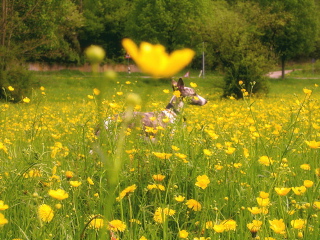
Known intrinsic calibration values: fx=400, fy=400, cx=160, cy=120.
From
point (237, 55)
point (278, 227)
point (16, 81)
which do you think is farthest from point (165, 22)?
point (278, 227)

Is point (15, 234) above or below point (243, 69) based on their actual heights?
above

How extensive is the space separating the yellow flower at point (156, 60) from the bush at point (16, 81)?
11.4 m

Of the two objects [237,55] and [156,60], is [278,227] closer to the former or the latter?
[156,60]

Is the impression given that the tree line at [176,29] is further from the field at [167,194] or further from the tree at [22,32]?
the field at [167,194]

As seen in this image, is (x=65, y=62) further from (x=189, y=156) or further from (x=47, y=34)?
(x=189, y=156)

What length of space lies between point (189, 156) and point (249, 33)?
582 inches

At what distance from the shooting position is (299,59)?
1806 inches

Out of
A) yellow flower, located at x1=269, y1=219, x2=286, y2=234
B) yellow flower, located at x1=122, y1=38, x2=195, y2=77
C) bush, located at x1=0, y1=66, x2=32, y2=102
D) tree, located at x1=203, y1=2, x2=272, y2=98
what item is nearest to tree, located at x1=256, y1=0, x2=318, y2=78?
tree, located at x1=203, y1=2, x2=272, y2=98

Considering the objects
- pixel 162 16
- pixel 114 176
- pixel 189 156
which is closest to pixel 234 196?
pixel 189 156

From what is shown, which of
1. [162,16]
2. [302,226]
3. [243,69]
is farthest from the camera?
[162,16]

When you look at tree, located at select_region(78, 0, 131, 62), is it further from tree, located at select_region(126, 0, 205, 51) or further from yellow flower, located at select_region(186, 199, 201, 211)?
yellow flower, located at select_region(186, 199, 201, 211)

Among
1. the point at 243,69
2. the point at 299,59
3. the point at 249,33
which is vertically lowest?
the point at 299,59

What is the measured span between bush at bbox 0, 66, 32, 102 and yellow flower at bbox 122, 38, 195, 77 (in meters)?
11.4

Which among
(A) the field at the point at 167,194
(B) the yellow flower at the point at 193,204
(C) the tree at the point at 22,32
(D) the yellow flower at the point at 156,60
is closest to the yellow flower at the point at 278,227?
(A) the field at the point at 167,194
